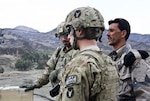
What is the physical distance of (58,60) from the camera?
157 inches

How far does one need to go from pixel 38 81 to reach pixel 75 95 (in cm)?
213

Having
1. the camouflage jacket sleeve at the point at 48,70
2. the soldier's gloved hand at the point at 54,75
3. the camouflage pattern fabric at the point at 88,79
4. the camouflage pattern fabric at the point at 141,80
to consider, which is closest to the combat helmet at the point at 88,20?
the camouflage pattern fabric at the point at 88,79

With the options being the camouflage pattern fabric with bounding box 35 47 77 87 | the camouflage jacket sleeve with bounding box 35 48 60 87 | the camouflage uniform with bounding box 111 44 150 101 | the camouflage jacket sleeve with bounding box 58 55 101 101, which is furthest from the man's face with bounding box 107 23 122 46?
the camouflage jacket sleeve with bounding box 58 55 101 101

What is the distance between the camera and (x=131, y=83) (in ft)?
9.43

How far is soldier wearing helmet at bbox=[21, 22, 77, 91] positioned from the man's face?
1.81 ft

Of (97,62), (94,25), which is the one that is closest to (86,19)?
(94,25)

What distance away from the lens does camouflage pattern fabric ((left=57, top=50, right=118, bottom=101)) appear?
196cm

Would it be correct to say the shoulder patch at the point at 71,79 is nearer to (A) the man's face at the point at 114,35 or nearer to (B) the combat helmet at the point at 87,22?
(B) the combat helmet at the point at 87,22

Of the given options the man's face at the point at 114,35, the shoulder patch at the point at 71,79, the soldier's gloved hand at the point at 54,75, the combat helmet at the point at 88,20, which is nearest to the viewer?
the shoulder patch at the point at 71,79

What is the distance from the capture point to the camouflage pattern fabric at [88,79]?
1963 millimetres

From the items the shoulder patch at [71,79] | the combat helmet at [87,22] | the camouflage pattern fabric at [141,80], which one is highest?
the combat helmet at [87,22]

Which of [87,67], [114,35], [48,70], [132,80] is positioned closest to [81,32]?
[87,67]

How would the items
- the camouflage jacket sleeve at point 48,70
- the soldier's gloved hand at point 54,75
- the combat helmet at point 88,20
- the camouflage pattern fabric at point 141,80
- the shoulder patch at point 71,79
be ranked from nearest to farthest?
the shoulder patch at point 71,79 < the combat helmet at point 88,20 < the camouflage pattern fabric at point 141,80 < the soldier's gloved hand at point 54,75 < the camouflage jacket sleeve at point 48,70

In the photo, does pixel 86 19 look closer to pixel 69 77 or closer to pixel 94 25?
pixel 94 25
